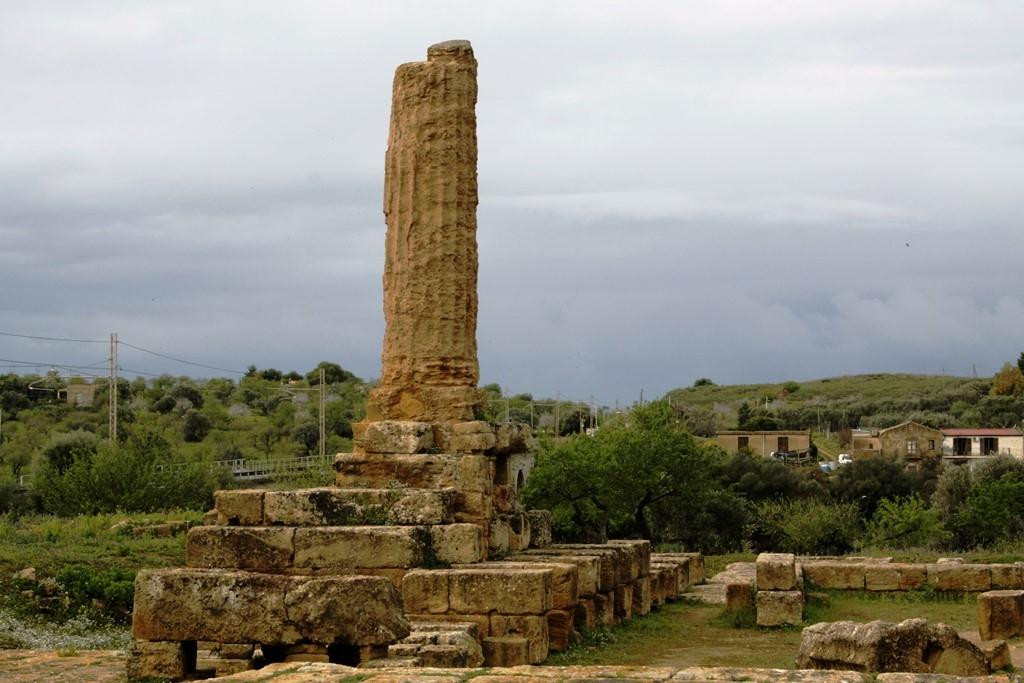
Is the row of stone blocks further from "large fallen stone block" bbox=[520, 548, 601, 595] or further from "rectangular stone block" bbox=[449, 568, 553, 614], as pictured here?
"rectangular stone block" bbox=[449, 568, 553, 614]

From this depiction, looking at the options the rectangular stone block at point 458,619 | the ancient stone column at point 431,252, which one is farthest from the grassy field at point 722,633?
the ancient stone column at point 431,252

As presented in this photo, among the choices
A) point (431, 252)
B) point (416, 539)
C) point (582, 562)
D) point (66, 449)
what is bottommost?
point (582, 562)

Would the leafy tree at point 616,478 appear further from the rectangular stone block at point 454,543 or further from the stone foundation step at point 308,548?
the stone foundation step at point 308,548

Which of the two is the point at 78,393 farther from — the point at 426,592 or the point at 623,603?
the point at 426,592

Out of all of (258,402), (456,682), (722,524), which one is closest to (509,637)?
(456,682)

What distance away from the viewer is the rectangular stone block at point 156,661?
991cm

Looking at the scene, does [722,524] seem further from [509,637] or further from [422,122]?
[509,637]

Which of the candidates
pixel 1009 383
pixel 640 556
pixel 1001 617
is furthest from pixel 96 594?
pixel 1009 383

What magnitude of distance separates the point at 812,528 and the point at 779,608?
1558cm

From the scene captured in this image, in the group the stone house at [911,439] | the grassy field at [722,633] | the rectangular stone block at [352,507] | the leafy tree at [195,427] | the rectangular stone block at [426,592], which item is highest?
the leafy tree at [195,427]

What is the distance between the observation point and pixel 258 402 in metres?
67.8

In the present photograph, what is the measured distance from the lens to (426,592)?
12391 mm

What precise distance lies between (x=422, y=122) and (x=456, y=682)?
33.0 feet

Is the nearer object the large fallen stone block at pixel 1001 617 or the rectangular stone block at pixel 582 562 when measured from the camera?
the rectangular stone block at pixel 582 562
